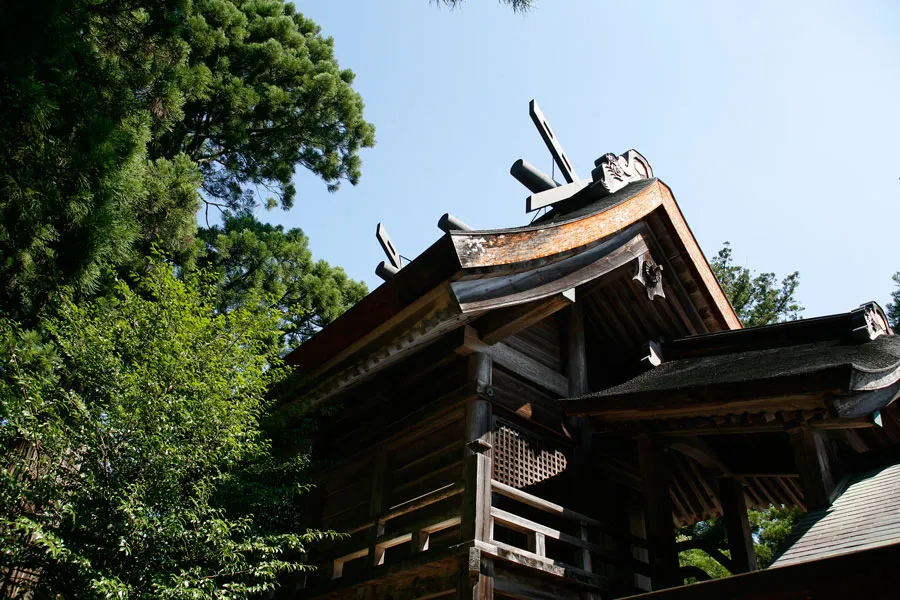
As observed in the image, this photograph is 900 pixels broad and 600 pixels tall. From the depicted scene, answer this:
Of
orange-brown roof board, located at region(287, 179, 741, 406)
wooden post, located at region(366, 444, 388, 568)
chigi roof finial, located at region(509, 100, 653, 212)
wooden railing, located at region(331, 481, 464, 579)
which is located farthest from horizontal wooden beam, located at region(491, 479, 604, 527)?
chigi roof finial, located at region(509, 100, 653, 212)

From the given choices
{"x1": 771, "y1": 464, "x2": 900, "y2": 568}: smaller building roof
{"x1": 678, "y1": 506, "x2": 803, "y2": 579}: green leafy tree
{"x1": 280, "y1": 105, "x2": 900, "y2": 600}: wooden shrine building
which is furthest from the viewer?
{"x1": 678, "y1": 506, "x2": 803, "y2": 579}: green leafy tree

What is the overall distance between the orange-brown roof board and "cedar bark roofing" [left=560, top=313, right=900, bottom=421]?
1405mm

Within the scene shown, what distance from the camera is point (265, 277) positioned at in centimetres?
1280

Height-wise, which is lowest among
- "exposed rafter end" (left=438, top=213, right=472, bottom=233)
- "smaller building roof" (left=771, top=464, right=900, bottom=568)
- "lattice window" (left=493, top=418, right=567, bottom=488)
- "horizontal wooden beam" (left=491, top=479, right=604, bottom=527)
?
"smaller building roof" (left=771, top=464, right=900, bottom=568)

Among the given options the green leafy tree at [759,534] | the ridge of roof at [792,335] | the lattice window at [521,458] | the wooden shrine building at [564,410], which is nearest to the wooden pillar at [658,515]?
the wooden shrine building at [564,410]

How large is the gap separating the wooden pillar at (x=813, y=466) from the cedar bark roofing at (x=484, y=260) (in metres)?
2.74

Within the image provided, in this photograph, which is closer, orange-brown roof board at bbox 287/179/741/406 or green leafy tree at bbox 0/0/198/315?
green leafy tree at bbox 0/0/198/315

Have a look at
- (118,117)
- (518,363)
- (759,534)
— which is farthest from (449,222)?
(759,534)

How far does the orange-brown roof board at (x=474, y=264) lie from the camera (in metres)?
5.98

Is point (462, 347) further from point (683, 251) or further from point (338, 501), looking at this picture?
point (683, 251)

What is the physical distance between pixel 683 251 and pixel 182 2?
6.72 metres

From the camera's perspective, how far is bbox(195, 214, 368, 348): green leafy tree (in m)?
12.4

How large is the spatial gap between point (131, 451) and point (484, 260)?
3.25 meters

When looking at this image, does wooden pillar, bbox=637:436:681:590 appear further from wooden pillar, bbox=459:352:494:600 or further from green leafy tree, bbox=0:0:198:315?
green leafy tree, bbox=0:0:198:315
